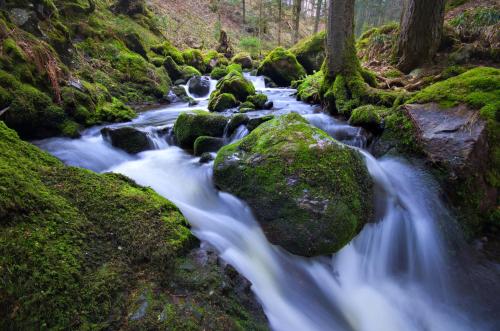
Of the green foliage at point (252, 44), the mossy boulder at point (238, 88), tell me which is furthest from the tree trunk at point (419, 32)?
the green foliage at point (252, 44)

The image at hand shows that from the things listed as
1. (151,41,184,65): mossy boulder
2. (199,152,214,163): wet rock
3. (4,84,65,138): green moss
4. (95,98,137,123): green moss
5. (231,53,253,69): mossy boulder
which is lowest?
(199,152,214,163): wet rock

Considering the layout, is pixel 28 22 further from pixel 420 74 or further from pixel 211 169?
pixel 420 74

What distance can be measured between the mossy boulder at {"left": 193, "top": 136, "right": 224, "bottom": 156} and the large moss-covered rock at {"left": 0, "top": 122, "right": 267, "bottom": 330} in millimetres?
2686

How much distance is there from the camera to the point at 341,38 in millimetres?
6730

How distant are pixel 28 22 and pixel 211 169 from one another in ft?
21.1

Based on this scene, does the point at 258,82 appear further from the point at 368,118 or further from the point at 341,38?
the point at 368,118

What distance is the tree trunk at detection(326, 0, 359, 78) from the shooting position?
21.3 ft

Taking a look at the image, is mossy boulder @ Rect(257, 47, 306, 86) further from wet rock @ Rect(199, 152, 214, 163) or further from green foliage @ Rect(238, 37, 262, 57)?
wet rock @ Rect(199, 152, 214, 163)

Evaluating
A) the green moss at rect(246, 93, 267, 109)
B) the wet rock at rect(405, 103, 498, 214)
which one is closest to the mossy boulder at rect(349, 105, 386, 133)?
the wet rock at rect(405, 103, 498, 214)

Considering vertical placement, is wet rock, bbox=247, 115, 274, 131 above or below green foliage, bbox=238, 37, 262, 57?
below

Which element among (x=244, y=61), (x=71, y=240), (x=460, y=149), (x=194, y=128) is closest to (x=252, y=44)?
(x=244, y=61)

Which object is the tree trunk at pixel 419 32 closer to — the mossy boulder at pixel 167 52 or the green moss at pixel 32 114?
the green moss at pixel 32 114

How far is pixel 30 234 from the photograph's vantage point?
75.2 inches

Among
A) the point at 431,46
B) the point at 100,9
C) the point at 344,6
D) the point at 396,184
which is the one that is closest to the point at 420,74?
the point at 431,46
